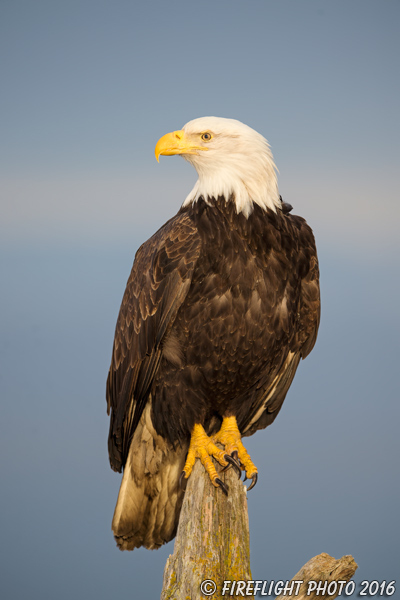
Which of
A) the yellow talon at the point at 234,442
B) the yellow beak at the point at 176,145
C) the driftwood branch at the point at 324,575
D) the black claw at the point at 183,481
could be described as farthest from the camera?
the yellow talon at the point at 234,442

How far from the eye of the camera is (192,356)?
489 cm

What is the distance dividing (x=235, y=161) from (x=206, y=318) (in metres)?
0.99

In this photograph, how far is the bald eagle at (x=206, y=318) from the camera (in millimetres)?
4766

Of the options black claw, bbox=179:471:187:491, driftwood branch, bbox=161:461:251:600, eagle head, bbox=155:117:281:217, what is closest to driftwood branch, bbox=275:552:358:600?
driftwood branch, bbox=161:461:251:600

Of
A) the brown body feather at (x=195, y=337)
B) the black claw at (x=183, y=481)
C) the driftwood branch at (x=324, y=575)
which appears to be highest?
the brown body feather at (x=195, y=337)

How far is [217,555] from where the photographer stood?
4574 mm

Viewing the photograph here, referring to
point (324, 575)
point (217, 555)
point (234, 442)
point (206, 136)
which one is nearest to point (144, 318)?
point (234, 442)

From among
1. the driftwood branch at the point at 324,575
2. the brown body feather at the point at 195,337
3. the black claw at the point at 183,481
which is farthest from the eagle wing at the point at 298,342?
the driftwood branch at the point at 324,575

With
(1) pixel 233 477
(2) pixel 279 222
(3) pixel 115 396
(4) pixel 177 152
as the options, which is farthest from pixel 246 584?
(4) pixel 177 152

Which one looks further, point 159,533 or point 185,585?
point 159,533

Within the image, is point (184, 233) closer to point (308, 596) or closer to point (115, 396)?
point (115, 396)

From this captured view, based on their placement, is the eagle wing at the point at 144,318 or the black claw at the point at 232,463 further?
the black claw at the point at 232,463

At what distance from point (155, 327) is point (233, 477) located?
3.52 feet

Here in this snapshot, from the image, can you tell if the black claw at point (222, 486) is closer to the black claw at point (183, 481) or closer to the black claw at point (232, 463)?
the black claw at point (232, 463)
